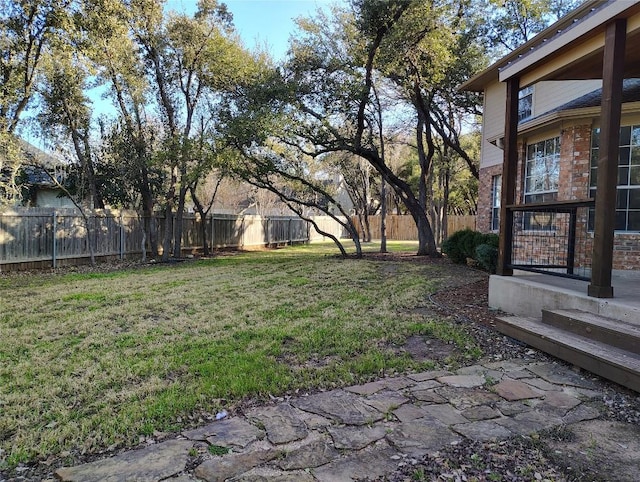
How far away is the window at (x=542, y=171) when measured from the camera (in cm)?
813

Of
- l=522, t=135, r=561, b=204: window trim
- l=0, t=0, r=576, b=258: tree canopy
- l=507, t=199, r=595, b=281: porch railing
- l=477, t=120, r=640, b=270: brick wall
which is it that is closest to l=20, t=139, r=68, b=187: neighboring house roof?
l=0, t=0, r=576, b=258: tree canopy

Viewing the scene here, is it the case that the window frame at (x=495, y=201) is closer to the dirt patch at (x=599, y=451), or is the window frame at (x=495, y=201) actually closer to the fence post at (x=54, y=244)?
the dirt patch at (x=599, y=451)

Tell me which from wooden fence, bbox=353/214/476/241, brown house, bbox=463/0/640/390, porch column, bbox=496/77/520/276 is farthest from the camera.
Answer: wooden fence, bbox=353/214/476/241

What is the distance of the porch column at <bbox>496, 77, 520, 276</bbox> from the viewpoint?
5.50 meters

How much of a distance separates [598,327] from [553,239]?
16.3 feet

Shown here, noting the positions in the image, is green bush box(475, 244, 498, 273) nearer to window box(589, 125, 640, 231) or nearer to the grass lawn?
the grass lawn

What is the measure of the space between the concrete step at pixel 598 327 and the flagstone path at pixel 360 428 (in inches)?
18.0

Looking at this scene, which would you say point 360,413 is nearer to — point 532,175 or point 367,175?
point 532,175

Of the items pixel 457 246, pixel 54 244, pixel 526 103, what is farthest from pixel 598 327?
pixel 54 244

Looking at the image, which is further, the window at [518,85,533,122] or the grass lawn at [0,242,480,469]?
the window at [518,85,533,122]

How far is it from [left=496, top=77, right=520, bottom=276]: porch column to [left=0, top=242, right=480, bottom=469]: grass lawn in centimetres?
141

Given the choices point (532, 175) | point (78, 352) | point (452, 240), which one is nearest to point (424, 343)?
point (78, 352)

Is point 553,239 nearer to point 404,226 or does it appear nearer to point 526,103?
point 526,103

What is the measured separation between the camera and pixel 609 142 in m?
4.03
